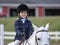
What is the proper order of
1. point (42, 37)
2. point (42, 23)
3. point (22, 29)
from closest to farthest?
point (42, 37), point (22, 29), point (42, 23)

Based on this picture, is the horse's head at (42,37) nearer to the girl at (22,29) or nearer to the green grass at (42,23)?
the girl at (22,29)

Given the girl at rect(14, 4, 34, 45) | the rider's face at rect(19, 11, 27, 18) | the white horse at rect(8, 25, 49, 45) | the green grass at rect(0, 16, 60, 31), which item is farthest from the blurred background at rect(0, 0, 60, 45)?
the white horse at rect(8, 25, 49, 45)

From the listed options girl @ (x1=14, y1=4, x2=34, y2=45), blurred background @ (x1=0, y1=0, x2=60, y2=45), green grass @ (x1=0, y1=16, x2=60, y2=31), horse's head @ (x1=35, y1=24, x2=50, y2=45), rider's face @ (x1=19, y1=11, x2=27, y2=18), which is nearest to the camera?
horse's head @ (x1=35, y1=24, x2=50, y2=45)

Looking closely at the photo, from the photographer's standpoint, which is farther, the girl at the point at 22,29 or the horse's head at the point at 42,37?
the girl at the point at 22,29

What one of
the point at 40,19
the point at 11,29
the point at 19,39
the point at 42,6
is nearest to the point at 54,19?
the point at 40,19

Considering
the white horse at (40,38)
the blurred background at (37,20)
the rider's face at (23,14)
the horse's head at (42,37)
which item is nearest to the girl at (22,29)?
the rider's face at (23,14)

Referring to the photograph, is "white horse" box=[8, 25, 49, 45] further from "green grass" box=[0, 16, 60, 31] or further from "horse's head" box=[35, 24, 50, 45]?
"green grass" box=[0, 16, 60, 31]

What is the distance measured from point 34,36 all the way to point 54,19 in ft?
59.3

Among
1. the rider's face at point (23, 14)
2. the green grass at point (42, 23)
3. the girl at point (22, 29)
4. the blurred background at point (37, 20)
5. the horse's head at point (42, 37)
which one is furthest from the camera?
the green grass at point (42, 23)

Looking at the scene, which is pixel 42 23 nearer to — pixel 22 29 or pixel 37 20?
pixel 37 20

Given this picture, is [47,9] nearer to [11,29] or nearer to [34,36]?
[11,29]

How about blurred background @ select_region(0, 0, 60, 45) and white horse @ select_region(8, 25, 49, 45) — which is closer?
white horse @ select_region(8, 25, 49, 45)

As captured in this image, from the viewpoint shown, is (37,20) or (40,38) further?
(37,20)

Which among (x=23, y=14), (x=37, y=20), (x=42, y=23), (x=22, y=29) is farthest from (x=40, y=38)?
(x=37, y=20)
